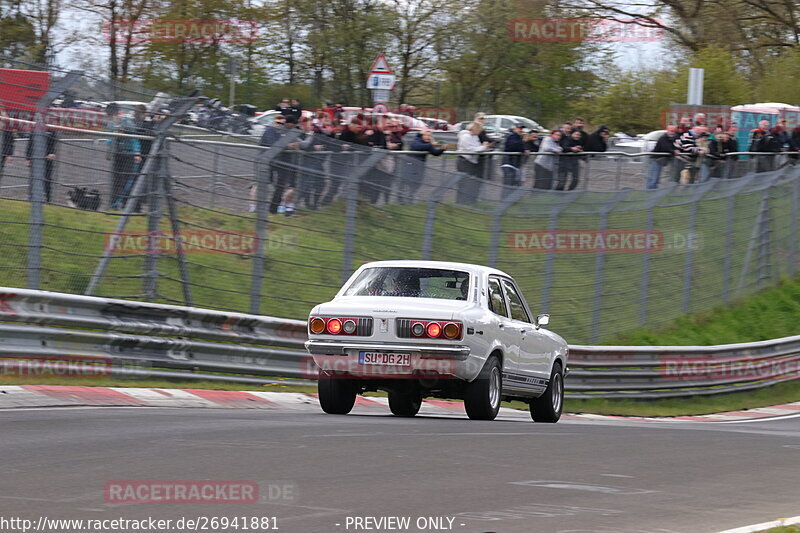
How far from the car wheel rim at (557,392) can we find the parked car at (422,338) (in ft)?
4.14

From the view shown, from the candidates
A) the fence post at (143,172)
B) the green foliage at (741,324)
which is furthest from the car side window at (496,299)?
the green foliage at (741,324)

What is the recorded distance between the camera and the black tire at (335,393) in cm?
1219

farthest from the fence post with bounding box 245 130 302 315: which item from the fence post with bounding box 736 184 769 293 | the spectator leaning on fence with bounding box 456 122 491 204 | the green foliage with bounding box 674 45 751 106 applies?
the green foliage with bounding box 674 45 751 106

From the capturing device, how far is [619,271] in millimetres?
21906

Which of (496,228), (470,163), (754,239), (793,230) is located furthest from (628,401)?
(793,230)

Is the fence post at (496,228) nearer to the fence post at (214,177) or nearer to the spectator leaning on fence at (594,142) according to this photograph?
the fence post at (214,177)

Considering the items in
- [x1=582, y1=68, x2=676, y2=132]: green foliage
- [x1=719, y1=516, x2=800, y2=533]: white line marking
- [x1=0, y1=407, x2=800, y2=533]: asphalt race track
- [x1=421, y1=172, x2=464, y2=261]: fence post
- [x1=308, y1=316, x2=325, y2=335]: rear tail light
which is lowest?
[x1=0, y1=407, x2=800, y2=533]: asphalt race track

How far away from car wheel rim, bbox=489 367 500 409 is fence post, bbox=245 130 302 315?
12.7 ft

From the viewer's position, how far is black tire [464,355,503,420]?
11938mm

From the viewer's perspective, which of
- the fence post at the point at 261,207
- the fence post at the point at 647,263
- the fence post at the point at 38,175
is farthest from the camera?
the fence post at the point at 647,263

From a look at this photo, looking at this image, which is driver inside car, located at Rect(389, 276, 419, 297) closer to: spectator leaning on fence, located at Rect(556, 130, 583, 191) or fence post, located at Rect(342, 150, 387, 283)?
fence post, located at Rect(342, 150, 387, 283)

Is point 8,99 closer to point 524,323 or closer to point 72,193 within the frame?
point 72,193

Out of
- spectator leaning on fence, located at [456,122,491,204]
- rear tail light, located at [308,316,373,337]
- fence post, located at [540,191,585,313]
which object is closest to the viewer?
rear tail light, located at [308,316,373,337]

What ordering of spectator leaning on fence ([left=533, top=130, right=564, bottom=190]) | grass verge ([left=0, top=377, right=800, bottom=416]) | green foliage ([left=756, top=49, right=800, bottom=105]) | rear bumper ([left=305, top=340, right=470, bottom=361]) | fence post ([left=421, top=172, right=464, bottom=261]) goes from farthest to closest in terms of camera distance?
green foliage ([left=756, top=49, right=800, bottom=105])
spectator leaning on fence ([left=533, top=130, right=564, bottom=190])
fence post ([left=421, top=172, right=464, bottom=261])
grass verge ([left=0, top=377, right=800, bottom=416])
rear bumper ([left=305, top=340, right=470, bottom=361])
